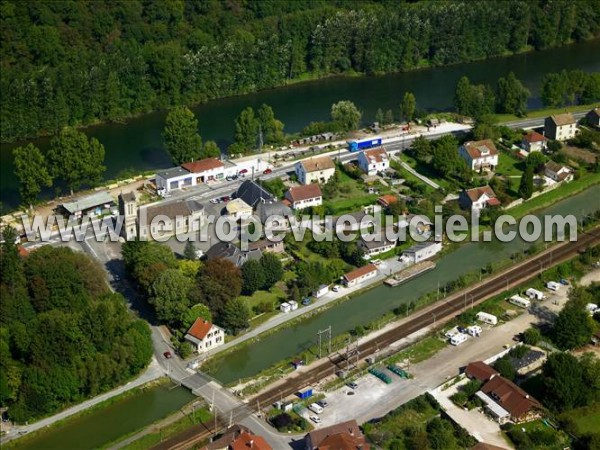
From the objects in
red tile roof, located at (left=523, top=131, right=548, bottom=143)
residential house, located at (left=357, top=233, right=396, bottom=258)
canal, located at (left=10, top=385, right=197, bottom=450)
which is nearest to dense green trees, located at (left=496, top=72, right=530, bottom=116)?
red tile roof, located at (left=523, top=131, right=548, bottom=143)

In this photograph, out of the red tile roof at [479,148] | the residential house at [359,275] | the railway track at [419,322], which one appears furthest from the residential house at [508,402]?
the red tile roof at [479,148]

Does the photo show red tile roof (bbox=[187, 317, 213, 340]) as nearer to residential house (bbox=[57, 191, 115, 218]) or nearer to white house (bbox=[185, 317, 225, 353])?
white house (bbox=[185, 317, 225, 353])

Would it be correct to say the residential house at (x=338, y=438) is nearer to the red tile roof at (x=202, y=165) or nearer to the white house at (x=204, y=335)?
the white house at (x=204, y=335)

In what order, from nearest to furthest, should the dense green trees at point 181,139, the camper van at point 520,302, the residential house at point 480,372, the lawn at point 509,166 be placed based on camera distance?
the residential house at point 480,372 → the camper van at point 520,302 → the lawn at point 509,166 → the dense green trees at point 181,139

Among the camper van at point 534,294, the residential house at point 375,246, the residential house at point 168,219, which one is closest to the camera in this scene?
the camper van at point 534,294

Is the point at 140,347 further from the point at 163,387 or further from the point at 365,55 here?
the point at 365,55

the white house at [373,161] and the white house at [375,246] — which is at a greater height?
the white house at [373,161]

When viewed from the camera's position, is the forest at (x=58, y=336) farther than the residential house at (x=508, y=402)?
Yes

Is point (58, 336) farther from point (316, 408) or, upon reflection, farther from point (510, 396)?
point (510, 396)
